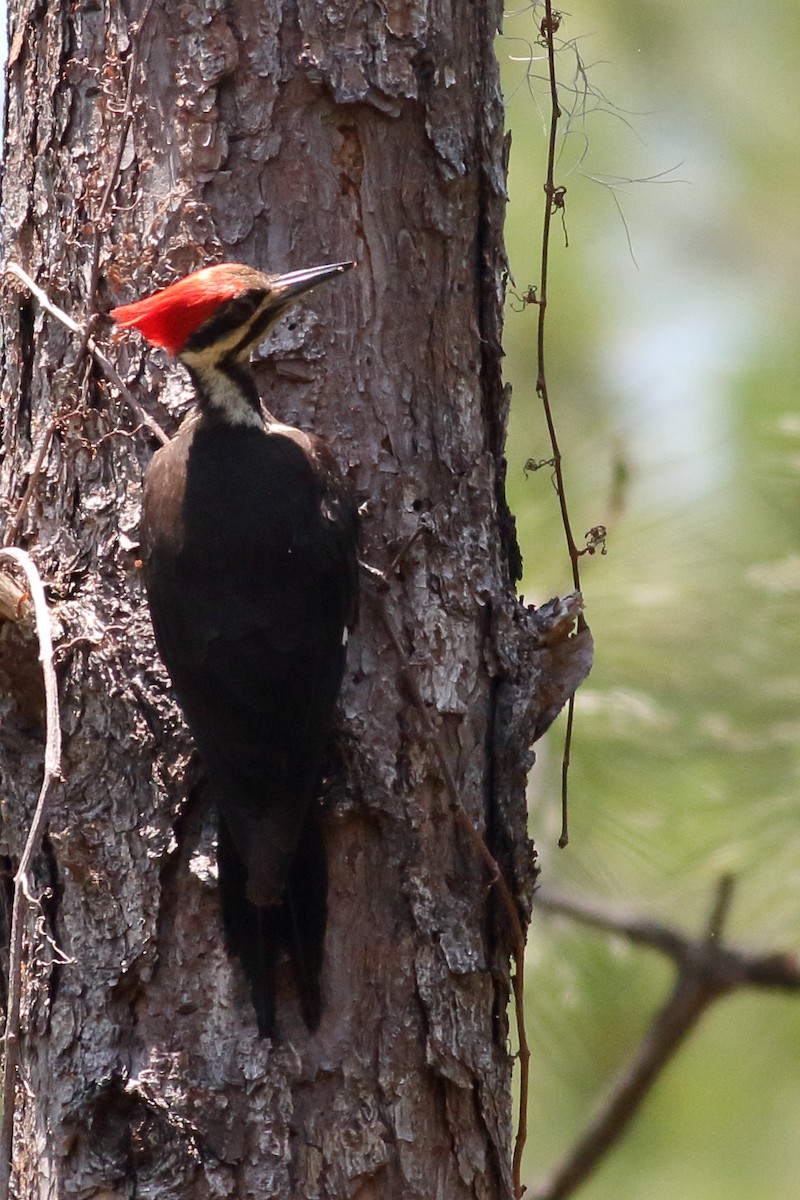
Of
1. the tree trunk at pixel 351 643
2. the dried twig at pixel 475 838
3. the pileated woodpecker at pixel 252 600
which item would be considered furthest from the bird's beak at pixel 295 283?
the dried twig at pixel 475 838

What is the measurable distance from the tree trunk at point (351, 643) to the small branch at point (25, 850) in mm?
33

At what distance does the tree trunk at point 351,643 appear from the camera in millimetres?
2117

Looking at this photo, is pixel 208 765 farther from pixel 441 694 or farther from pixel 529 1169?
pixel 529 1169

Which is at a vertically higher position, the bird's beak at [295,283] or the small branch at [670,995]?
the bird's beak at [295,283]

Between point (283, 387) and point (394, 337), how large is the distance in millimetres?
199

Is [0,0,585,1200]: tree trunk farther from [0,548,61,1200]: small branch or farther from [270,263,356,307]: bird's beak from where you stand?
[270,263,356,307]: bird's beak

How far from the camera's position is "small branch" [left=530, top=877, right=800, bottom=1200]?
122 inches

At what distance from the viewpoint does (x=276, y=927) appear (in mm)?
2131

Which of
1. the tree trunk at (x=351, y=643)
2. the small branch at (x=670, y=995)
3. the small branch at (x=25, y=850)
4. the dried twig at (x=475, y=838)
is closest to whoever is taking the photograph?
the small branch at (x=25, y=850)

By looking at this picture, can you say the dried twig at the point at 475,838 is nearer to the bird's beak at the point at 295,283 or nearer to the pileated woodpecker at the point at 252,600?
the pileated woodpecker at the point at 252,600

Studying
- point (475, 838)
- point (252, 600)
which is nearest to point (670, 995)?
point (475, 838)

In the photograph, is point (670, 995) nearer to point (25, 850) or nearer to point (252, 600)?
point (252, 600)

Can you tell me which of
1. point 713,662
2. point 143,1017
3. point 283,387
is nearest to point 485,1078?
point 143,1017

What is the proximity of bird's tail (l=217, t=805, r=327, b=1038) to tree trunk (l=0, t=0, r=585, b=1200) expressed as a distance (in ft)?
0.08
